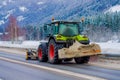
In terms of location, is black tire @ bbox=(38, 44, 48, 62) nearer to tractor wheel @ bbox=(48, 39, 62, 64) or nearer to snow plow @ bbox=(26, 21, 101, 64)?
snow plow @ bbox=(26, 21, 101, 64)

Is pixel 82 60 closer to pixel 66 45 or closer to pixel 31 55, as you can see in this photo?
pixel 66 45

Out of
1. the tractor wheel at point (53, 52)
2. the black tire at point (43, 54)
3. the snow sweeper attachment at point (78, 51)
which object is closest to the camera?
the snow sweeper attachment at point (78, 51)

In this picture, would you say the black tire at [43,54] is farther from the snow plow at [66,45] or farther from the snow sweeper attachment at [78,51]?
the snow sweeper attachment at [78,51]

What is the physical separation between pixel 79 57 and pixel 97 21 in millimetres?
123457

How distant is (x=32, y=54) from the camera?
977 inches

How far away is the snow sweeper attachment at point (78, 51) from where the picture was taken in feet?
62.0

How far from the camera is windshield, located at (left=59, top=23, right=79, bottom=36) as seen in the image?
67.2ft

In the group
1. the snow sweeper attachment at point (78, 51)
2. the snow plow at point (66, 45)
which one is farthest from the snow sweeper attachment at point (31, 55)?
the snow sweeper attachment at point (78, 51)

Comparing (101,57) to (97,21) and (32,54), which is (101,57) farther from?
A: (97,21)

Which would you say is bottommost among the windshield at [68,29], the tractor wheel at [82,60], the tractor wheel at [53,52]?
the tractor wheel at [82,60]

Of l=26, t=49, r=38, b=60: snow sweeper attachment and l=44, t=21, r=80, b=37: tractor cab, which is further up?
l=44, t=21, r=80, b=37: tractor cab

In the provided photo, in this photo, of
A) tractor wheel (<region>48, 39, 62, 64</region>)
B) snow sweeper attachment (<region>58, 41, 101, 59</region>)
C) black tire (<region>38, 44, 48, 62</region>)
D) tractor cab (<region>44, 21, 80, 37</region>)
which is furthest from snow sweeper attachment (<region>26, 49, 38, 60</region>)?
snow sweeper attachment (<region>58, 41, 101, 59</region>)

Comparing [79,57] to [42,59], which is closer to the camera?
[79,57]

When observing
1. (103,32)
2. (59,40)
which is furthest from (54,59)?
(103,32)
